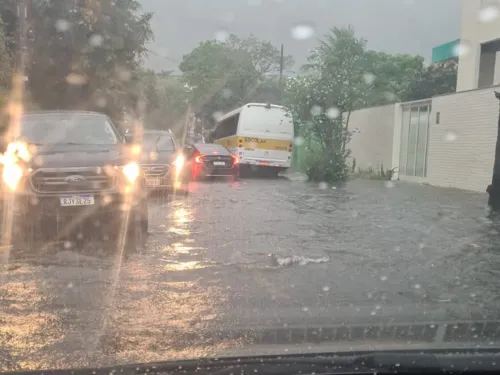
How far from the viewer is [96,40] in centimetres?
2667

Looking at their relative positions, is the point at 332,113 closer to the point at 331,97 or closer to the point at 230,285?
the point at 331,97

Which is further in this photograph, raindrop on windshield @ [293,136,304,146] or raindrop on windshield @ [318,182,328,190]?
raindrop on windshield @ [293,136,304,146]

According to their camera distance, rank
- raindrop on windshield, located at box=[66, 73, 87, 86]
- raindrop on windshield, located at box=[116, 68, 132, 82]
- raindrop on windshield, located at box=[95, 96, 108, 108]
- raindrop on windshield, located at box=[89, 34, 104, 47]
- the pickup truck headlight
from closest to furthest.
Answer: the pickup truck headlight < raindrop on windshield, located at box=[89, 34, 104, 47] < raindrop on windshield, located at box=[66, 73, 87, 86] < raindrop on windshield, located at box=[95, 96, 108, 108] < raindrop on windshield, located at box=[116, 68, 132, 82]

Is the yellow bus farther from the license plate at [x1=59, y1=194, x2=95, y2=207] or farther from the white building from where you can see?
the license plate at [x1=59, y1=194, x2=95, y2=207]

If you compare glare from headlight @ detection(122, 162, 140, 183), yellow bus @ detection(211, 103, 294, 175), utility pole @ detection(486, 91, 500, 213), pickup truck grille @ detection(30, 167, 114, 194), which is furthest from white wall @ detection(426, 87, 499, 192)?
pickup truck grille @ detection(30, 167, 114, 194)

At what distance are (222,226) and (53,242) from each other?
2854 millimetres

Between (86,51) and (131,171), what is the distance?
19892 mm

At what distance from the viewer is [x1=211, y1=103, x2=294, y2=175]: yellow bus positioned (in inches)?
1023

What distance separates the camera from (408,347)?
11.7ft

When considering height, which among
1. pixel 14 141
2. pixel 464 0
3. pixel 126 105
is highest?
pixel 464 0

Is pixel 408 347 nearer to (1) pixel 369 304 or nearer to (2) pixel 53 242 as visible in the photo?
(1) pixel 369 304

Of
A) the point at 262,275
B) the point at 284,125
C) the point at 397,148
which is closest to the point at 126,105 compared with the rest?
the point at 284,125

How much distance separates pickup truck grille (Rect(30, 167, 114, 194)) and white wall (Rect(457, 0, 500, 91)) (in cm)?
1734

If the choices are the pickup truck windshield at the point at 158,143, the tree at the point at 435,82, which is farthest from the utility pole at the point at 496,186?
the tree at the point at 435,82
